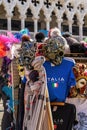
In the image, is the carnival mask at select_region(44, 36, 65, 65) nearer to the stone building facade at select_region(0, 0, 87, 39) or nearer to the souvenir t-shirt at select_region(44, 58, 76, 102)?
the souvenir t-shirt at select_region(44, 58, 76, 102)

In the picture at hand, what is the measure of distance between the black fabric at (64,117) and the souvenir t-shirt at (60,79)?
0.45 ft

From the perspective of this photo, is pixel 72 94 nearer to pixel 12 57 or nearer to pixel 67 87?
pixel 67 87

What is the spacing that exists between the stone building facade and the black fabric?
21743 mm

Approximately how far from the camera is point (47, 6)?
27.8 metres

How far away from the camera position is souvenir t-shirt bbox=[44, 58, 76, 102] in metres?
4.21

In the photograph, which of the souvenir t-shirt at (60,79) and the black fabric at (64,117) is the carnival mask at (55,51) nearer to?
the souvenir t-shirt at (60,79)

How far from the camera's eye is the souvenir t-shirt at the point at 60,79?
4207 mm


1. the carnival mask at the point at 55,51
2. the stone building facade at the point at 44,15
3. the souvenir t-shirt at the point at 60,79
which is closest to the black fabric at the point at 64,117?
the souvenir t-shirt at the point at 60,79

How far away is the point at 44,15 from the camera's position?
2848 cm

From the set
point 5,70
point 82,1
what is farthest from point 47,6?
point 5,70

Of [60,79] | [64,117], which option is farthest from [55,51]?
[64,117]

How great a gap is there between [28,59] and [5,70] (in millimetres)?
724

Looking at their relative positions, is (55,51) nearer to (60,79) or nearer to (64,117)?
(60,79)

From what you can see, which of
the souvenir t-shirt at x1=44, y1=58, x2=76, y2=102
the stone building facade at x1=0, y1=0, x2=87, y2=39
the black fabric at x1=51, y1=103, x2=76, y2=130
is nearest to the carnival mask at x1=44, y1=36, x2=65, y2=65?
the souvenir t-shirt at x1=44, y1=58, x2=76, y2=102
